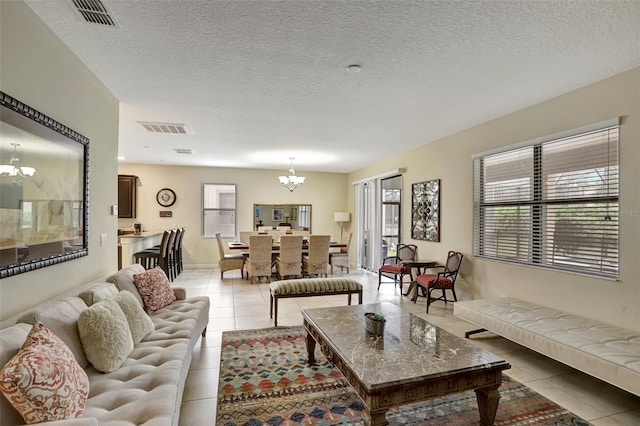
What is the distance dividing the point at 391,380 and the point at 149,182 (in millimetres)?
7851

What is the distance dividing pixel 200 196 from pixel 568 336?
304 inches

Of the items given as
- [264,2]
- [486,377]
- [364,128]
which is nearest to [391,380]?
[486,377]

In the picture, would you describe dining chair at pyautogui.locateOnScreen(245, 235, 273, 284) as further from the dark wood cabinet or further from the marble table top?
the dark wood cabinet

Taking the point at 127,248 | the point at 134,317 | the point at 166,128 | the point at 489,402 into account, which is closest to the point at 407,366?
the point at 489,402

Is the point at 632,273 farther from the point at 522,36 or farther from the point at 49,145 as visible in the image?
the point at 49,145

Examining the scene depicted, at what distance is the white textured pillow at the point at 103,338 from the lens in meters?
1.87

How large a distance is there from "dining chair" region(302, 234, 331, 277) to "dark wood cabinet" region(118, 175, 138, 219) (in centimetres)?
465

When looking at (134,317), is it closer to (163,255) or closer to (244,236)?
(163,255)

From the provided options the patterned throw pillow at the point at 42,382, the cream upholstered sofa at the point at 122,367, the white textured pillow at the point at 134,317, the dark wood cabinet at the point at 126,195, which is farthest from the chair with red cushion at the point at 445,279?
the dark wood cabinet at the point at 126,195

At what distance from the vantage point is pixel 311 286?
395 centimetres

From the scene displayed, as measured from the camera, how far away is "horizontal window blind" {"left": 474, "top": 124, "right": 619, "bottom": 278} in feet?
9.78

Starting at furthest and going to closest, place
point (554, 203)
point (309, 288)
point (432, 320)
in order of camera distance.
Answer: point (432, 320) → point (309, 288) → point (554, 203)

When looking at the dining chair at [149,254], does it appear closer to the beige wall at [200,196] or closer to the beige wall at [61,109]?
the beige wall at [200,196]

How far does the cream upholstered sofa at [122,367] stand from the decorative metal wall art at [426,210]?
162 inches
